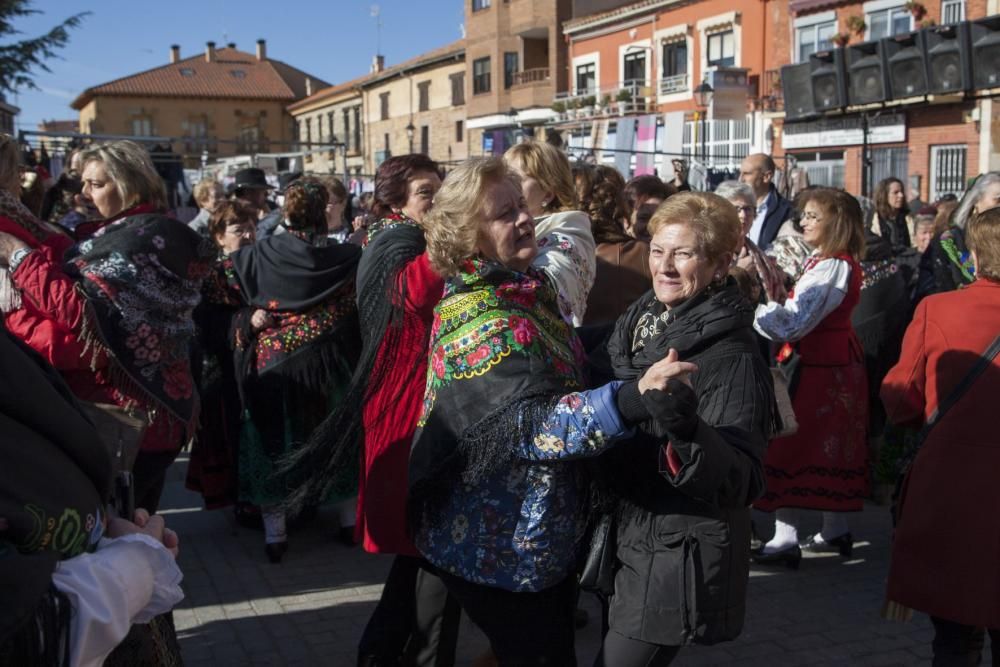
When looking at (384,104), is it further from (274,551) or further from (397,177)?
(397,177)

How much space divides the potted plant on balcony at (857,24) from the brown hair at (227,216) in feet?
69.1

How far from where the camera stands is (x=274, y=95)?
6412 centimetres

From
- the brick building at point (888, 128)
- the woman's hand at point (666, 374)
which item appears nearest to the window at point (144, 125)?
the brick building at point (888, 128)

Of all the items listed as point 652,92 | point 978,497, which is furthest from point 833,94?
point 978,497

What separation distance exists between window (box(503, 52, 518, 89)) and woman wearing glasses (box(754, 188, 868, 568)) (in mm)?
34165

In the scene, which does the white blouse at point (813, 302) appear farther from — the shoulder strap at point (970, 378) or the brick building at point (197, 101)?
the brick building at point (197, 101)

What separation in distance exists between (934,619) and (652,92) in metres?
28.9

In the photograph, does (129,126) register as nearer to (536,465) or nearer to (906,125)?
(906,125)

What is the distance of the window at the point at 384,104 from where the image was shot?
47531mm

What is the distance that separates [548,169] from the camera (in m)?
3.53

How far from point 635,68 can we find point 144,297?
95.9 feet

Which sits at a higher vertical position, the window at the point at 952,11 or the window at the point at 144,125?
the window at the point at 144,125

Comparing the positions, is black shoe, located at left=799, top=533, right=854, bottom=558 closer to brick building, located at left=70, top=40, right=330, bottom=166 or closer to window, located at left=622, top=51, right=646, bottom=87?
window, located at left=622, top=51, right=646, bottom=87

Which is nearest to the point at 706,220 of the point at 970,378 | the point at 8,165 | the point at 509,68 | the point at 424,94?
the point at 970,378
